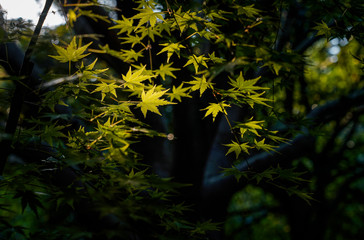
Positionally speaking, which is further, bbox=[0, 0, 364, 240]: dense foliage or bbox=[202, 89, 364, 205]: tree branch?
bbox=[202, 89, 364, 205]: tree branch

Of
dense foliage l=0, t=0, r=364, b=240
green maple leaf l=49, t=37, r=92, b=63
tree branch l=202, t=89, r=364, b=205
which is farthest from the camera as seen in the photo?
tree branch l=202, t=89, r=364, b=205

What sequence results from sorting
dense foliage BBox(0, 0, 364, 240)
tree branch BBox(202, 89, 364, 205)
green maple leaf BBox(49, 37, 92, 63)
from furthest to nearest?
tree branch BBox(202, 89, 364, 205) → green maple leaf BBox(49, 37, 92, 63) → dense foliage BBox(0, 0, 364, 240)

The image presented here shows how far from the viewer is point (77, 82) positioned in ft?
2.98

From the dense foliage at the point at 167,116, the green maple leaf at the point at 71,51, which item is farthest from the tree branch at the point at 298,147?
the green maple leaf at the point at 71,51

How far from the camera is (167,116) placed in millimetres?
Result: 2352

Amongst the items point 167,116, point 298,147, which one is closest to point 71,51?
point 167,116

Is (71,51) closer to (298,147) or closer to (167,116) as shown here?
(167,116)

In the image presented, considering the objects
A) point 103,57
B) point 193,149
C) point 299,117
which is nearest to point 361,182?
point 299,117

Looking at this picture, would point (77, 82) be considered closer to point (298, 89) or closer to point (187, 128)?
point (187, 128)

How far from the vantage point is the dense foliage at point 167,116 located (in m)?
0.74

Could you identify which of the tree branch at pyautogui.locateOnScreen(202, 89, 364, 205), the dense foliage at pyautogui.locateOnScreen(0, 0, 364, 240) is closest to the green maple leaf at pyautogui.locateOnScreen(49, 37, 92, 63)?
the dense foliage at pyautogui.locateOnScreen(0, 0, 364, 240)

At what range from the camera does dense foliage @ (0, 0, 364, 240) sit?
2.42 ft

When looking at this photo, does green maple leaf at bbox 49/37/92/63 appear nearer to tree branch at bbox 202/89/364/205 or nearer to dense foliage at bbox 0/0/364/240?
dense foliage at bbox 0/0/364/240

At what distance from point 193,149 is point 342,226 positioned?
5752 millimetres
